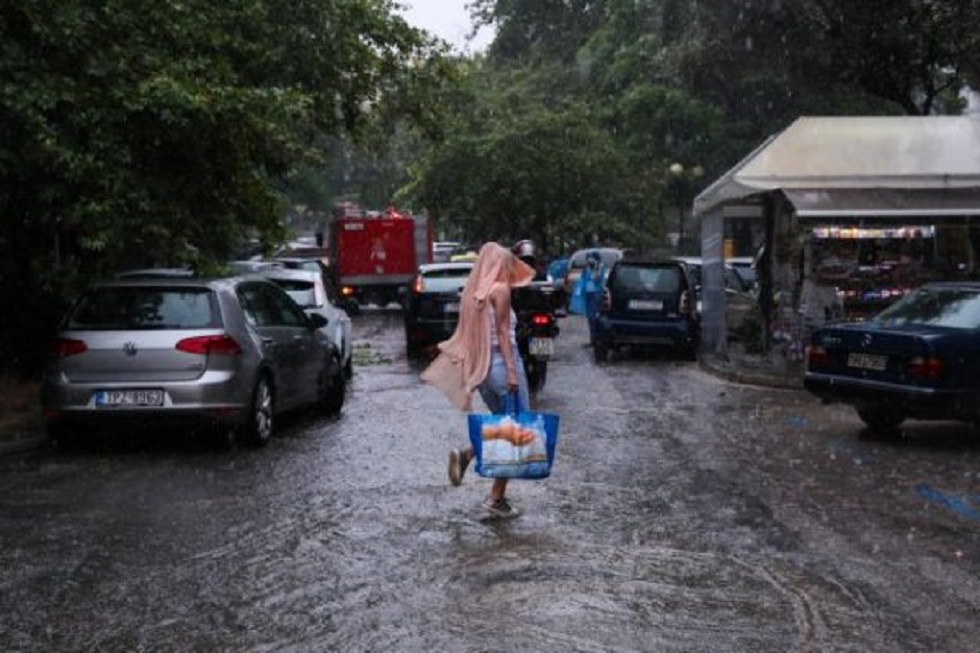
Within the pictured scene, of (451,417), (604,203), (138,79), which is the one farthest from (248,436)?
(604,203)

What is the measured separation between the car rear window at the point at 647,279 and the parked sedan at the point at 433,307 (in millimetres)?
2753

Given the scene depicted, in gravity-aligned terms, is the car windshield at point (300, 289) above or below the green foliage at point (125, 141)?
below

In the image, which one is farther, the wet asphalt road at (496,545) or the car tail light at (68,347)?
the car tail light at (68,347)

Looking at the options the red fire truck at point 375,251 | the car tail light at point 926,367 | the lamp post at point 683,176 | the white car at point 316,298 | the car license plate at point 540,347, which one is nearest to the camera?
the car tail light at point 926,367

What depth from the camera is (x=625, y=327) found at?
2078 centimetres

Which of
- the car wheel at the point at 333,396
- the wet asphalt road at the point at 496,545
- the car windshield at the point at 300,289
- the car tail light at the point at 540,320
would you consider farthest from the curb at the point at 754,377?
the car wheel at the point at 333,396

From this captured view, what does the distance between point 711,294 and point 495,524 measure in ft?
43.5

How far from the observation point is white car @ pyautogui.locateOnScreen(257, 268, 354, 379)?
1653cm

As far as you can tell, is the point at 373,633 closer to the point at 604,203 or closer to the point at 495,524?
the point at 495,524

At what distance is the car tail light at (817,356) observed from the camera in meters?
12.3

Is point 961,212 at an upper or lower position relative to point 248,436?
upper

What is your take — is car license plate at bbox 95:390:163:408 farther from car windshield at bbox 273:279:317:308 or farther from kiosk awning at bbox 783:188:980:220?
kiosk awning at bbox 783:188:980:220

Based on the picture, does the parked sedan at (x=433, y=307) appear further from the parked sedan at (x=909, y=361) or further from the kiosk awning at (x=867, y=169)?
the parked sedan at (x=909, y=361)

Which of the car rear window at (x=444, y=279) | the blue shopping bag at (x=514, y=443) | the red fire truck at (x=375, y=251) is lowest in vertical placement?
the blue shopping bag at (x=514, y=443)
